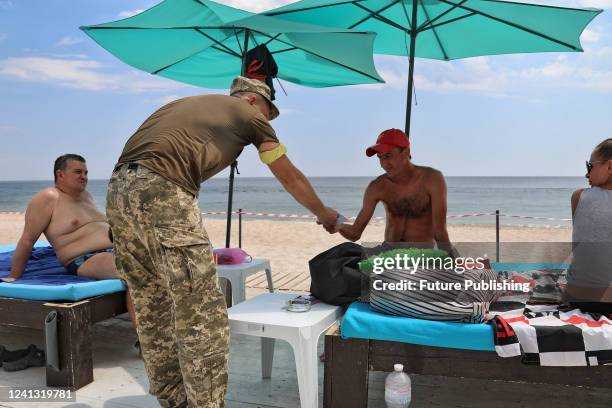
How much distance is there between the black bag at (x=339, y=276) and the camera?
2.91 metres

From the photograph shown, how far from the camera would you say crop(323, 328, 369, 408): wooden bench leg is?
8.25 ft

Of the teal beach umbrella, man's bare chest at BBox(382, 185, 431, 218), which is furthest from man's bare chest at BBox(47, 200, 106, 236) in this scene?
man's bare chest at BBox(382, 185, 431, 218)

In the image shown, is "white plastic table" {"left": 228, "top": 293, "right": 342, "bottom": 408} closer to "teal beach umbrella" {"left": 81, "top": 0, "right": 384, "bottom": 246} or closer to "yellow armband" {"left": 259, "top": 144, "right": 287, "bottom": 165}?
"yellow armband" {"left": 259, "top": 144, "right": 287, "bottom": 165}

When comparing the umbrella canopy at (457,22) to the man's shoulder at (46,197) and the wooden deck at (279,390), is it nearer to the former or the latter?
the man's shoulder at (46,197)

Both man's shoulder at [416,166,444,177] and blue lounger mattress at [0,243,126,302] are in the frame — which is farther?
man's shoulder at [416,166,444,177]

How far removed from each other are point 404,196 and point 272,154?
192cm

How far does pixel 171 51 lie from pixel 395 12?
256cm

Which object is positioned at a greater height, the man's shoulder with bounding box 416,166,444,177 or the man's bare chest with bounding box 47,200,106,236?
the man's shoulder with bounding box 416,166,444,177

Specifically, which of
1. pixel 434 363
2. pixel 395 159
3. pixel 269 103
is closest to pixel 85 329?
pixel 269 103

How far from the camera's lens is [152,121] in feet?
7.70

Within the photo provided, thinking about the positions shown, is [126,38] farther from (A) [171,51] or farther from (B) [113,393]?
(B) [113,393]

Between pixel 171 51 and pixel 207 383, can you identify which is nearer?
pixel 207 383

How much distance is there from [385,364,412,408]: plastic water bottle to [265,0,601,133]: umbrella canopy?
2.98m

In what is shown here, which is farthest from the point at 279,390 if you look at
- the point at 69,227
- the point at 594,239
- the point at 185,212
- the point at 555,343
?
the point at 69,227
